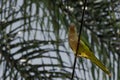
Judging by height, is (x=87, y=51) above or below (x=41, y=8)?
below

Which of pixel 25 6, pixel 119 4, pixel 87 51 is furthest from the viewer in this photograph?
pixel 119 4

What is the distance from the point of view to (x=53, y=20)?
1587 mm

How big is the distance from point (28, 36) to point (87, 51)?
431 mm

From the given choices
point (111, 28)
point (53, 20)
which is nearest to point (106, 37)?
point (111, 28)

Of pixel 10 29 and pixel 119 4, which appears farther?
pixel 119 4

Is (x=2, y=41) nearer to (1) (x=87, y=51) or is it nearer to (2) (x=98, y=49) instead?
(2) (x=98, y=49)

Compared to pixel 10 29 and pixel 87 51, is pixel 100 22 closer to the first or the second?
pixel 10 29

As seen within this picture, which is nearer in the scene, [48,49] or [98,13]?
[48,49]

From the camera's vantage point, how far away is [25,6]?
1547mm

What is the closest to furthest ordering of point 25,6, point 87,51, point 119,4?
point 87,51
point 25,6
point 119,4

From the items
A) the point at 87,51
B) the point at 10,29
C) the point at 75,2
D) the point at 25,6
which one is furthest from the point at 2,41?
the point at 87,51

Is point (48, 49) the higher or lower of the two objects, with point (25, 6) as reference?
lower

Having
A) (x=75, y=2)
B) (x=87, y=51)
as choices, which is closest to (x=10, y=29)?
(x=75, y=2)

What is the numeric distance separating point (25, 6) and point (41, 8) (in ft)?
0.21
